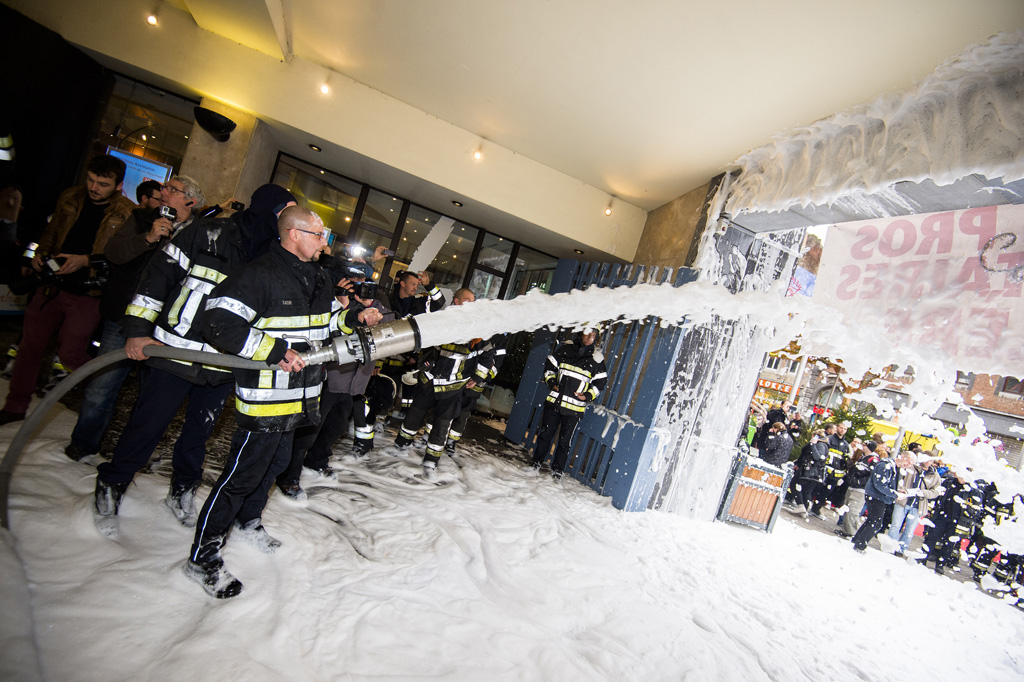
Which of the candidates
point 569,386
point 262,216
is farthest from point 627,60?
point 569,386

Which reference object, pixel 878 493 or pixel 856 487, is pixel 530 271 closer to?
pixel 878 493

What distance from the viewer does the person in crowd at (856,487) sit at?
905cm

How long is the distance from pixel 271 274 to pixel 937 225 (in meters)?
4.70

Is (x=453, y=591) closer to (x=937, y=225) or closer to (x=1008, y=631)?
(x=937, y=225)

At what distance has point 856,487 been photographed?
956 centimetres

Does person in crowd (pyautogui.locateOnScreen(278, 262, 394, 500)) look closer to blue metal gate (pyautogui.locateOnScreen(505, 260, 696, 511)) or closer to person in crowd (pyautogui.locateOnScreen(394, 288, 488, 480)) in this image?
person in crowd (pyautogui.locateOnScreen(394, 288, 488, 480))

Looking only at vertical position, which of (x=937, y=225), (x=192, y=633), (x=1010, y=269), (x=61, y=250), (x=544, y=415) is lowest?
(x=192, y=633)

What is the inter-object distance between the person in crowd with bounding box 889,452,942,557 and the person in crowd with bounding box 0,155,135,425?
11747mm

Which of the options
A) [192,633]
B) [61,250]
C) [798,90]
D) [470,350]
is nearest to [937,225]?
[798,90]

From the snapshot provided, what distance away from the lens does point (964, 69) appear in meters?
3.02

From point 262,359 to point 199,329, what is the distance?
0.52m

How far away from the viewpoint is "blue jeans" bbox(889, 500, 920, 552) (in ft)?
28.5

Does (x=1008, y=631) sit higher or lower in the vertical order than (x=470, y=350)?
lower

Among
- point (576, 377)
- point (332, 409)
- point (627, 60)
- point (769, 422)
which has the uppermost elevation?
point (627, 60)
